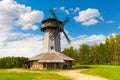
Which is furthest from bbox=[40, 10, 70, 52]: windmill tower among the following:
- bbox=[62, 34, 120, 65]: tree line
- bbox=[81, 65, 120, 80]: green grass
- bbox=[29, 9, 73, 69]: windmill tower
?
bbox=[62, 34, 120, 65]: tree line

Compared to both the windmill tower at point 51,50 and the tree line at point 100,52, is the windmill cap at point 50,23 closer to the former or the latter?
the windmill tower at point 51,50

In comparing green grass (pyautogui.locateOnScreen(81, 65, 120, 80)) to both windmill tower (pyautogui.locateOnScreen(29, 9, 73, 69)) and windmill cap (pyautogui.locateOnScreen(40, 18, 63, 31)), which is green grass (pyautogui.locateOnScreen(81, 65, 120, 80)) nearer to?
windmill tower (pyautogui.locateOnScreen(29, 9, 73, 69))

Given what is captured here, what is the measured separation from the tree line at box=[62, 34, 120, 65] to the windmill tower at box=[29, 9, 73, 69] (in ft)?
108

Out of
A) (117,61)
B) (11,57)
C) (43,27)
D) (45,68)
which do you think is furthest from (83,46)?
(45,68)

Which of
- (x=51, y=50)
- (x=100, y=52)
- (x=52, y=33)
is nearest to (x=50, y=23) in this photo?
(x=52, y=33)

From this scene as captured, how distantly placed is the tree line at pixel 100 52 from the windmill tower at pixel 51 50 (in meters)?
33.0

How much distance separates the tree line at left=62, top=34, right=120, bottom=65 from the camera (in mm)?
89338

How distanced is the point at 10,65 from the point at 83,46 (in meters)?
40.0

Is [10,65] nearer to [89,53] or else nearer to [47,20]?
[47,20]

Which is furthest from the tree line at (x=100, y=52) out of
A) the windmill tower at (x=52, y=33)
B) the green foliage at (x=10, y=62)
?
the windmill tower at (x=52, y=33)

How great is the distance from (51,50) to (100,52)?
143ft

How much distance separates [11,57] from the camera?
247ft

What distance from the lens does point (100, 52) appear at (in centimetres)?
9569

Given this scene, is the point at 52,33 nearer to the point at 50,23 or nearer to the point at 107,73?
the point at 50,23
